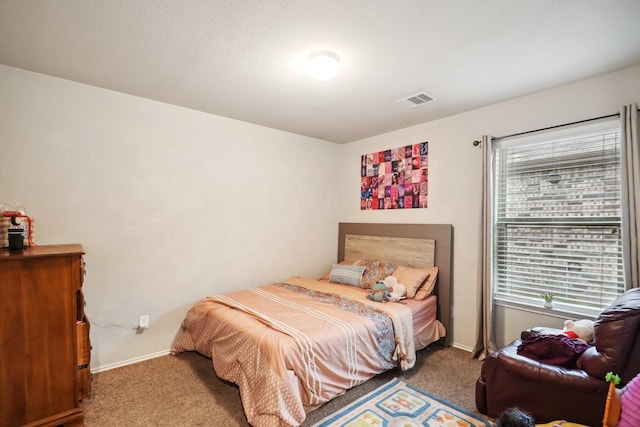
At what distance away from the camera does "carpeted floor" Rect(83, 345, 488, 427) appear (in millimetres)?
2088

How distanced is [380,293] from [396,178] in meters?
1.52

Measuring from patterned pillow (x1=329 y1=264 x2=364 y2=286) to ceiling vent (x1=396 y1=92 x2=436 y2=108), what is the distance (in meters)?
1.92

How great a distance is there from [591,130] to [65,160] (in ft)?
14.2

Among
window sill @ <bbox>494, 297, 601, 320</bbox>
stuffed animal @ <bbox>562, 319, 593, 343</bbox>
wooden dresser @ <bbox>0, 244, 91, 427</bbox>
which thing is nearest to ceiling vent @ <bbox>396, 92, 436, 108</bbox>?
window sill @ <bbox>494, 297, 601, 320</bbox>

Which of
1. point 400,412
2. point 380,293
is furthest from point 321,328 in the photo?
point 380,293

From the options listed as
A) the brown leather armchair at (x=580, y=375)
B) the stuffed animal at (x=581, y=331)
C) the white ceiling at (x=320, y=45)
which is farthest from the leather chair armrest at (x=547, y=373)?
the white ceiling at (x=320, y=45)

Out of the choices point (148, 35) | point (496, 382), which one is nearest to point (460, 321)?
point (496, 382)

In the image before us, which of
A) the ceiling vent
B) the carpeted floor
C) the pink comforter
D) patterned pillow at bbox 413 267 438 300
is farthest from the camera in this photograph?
patterned pillow at bbox 413 267 438 300

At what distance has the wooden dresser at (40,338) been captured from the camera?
178cm

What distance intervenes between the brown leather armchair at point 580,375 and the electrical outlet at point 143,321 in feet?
9.69

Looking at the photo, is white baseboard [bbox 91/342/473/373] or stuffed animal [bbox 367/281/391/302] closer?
white baseboard [bbox 91/342/473/373]

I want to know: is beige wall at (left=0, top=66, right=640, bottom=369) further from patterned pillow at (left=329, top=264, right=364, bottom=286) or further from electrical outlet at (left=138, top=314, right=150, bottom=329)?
patterned pillow at (left=329, top=264, right=364, bottom=286)

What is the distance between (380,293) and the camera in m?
3.07

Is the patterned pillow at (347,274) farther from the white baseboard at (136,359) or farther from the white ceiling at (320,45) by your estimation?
the white ceiling at (320,45)
